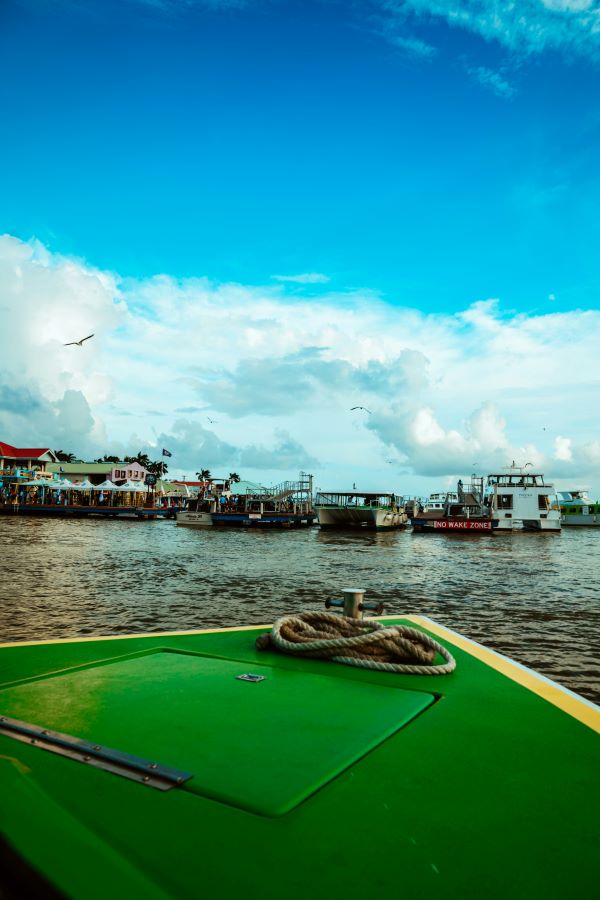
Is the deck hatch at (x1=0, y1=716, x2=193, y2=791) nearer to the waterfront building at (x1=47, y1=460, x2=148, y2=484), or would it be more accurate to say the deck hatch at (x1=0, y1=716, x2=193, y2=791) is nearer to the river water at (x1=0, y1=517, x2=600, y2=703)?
the river water at (x1=0, y1=517, x2=600, y2=703)

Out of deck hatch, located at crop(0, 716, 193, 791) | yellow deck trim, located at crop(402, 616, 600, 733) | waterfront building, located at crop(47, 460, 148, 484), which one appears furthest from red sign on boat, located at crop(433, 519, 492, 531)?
waterfront building, located at crop(47, 460, 148, 484)

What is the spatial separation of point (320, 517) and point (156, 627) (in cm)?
3928

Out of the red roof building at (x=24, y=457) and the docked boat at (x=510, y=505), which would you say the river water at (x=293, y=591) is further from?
the red roof building at (x=24, y=457)

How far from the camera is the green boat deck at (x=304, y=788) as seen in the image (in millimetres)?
1492

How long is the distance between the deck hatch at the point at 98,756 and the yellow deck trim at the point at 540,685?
203 centimetres

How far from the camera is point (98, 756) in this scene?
206 cm

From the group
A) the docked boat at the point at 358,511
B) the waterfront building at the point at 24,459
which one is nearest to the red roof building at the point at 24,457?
the waterfront building at the point at 24,459

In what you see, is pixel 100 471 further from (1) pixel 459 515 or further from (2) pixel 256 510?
(1) pixel 459 515

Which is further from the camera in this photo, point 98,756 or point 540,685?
point 540,685

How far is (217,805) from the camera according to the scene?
178 cm

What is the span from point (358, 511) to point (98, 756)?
4798cm

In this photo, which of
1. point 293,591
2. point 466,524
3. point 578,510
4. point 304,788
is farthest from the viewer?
point 578,510

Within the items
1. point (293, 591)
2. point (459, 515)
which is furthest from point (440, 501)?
point (293, 591)

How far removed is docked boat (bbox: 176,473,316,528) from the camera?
174 ft
